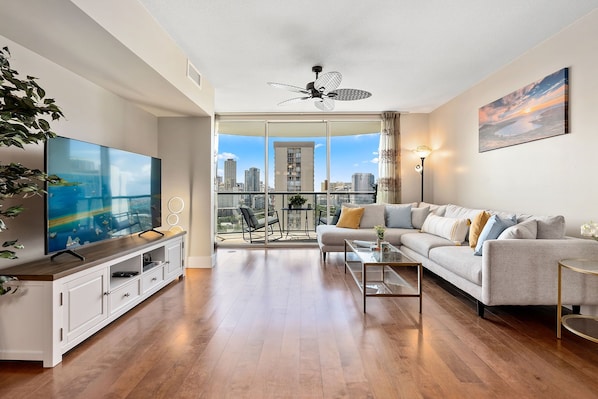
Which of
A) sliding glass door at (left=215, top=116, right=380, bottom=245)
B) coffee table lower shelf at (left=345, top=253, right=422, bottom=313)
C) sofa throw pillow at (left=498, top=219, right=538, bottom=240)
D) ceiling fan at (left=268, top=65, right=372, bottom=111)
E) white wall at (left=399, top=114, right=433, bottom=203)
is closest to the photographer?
sofa throw pillow at (left=498, top=219, right=538, bottom=240)

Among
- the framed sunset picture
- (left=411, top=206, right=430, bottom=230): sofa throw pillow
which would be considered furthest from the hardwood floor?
(left=411, top=206, right=430, bottom=230): sofa throw pillow

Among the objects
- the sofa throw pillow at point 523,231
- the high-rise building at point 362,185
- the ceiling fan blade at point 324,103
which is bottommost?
the sofa throw pillow at point 523,231

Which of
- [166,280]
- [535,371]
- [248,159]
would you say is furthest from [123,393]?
[248,159]

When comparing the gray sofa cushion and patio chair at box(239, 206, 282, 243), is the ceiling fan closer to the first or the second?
the gray sofa cushion

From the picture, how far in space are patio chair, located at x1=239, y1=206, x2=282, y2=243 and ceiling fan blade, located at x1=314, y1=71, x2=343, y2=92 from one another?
2975mm

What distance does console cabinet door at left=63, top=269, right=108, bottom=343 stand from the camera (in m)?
2.04

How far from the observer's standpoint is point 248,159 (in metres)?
6.18

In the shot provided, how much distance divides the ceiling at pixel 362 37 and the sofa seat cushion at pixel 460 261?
2.06 meters

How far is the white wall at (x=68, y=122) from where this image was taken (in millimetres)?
2305

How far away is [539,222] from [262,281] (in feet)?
9.17

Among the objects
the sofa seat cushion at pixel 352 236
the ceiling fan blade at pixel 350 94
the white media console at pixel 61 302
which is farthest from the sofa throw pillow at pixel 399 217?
the white media console at pixel 61 302

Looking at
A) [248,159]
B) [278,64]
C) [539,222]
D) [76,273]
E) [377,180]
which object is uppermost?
[278,64]

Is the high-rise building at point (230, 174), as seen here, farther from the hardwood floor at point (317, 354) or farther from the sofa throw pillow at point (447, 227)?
the sofa throw pillow at point (447, 227)

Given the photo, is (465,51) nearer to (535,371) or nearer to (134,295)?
(535,371)
